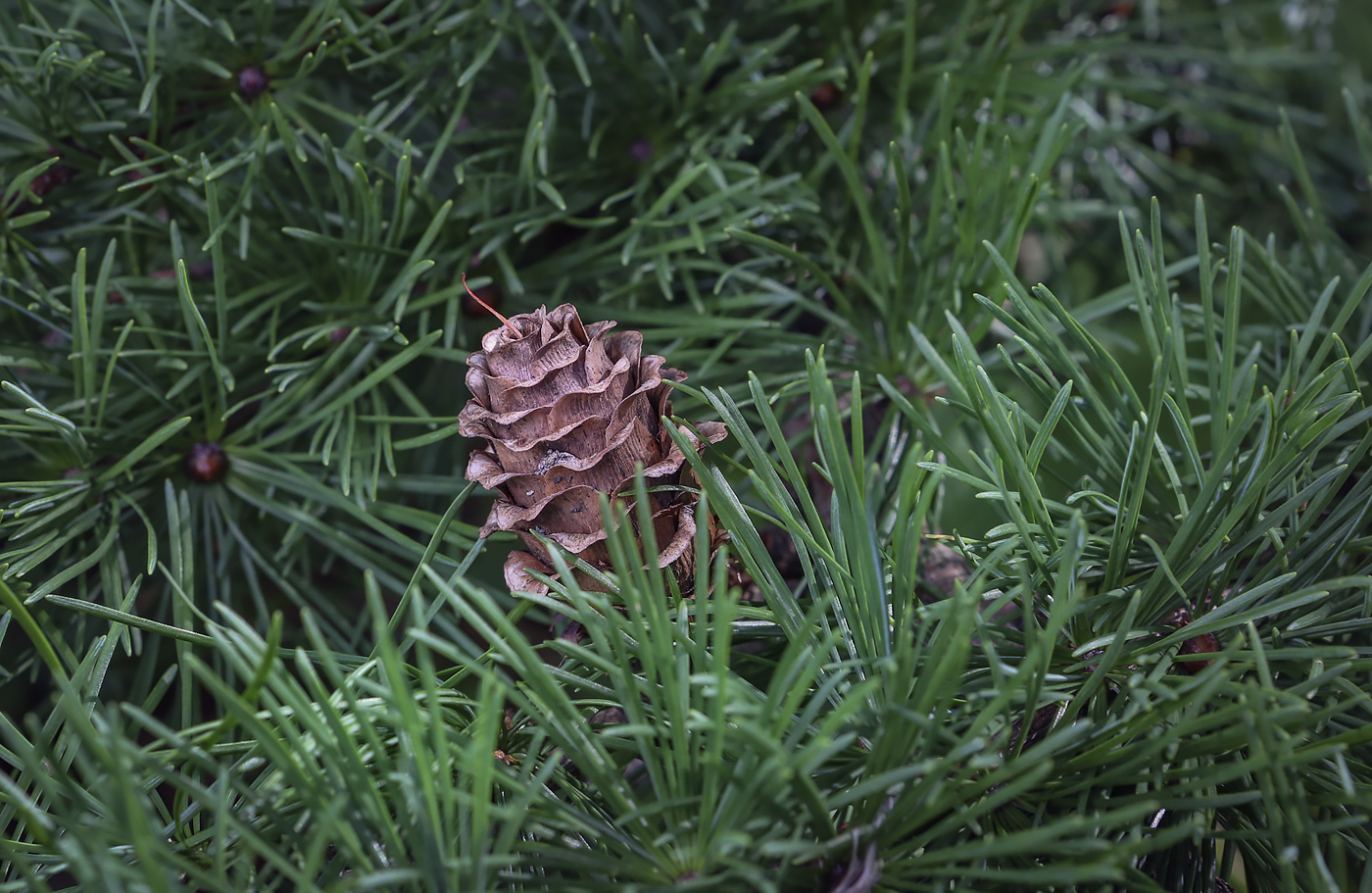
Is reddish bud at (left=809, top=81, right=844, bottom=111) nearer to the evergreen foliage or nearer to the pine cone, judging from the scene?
the evergreen foliage

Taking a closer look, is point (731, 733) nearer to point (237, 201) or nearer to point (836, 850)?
point (836, 850)

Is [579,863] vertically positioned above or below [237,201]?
below

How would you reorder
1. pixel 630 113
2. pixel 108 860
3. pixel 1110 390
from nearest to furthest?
pixel 108 860 → pixel 1110 390 → pixel 630 113

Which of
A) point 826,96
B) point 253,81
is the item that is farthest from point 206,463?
point 826,96

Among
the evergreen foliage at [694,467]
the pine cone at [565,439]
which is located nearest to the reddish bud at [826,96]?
the evergreen foliage at [694,467]

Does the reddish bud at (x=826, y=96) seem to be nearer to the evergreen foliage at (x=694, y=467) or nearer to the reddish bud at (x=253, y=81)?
the evergreen foliage at (x=694, y=467)

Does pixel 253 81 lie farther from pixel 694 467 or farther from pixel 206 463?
pixel 694 467

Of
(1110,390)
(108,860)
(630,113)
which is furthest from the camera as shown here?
(630,113)

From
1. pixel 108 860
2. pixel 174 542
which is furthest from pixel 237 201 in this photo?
pixel 108 860
